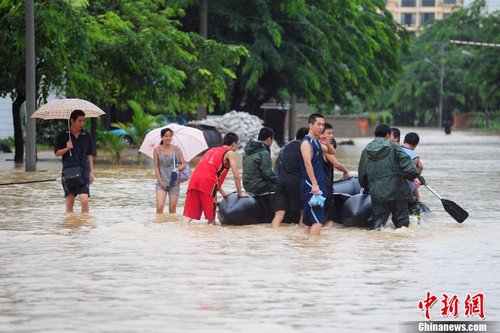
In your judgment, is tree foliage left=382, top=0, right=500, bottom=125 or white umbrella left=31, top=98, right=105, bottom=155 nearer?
white umbrella left=31, top=98, right=105, bottom=155

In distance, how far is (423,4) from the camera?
172 m

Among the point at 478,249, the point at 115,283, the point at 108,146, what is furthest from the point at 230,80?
the point at 115,283

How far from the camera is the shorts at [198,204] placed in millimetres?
17016

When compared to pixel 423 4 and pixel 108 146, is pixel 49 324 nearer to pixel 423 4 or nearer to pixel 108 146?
pixel 108 146

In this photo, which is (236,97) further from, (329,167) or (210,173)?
(329,167)

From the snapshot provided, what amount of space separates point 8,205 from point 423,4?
510ft

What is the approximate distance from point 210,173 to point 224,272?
4830mm

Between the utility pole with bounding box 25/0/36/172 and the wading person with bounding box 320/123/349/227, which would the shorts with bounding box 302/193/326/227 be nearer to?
the wading person with bounding box 320/123/349/227

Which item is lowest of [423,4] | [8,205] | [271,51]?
[8,205]

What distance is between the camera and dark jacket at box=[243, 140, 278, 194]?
1762 centimetres

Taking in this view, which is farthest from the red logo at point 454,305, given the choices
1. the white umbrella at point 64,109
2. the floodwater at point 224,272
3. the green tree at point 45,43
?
the green tree at point 45,43

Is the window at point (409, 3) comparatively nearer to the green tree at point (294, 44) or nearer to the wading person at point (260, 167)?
the green tree at point (294, 44)

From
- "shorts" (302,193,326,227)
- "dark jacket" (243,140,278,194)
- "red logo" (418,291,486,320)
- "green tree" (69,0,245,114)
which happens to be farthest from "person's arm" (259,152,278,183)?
"green tree" (69,0,245,114)

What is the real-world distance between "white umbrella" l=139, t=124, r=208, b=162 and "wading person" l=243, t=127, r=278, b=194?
160 cm
